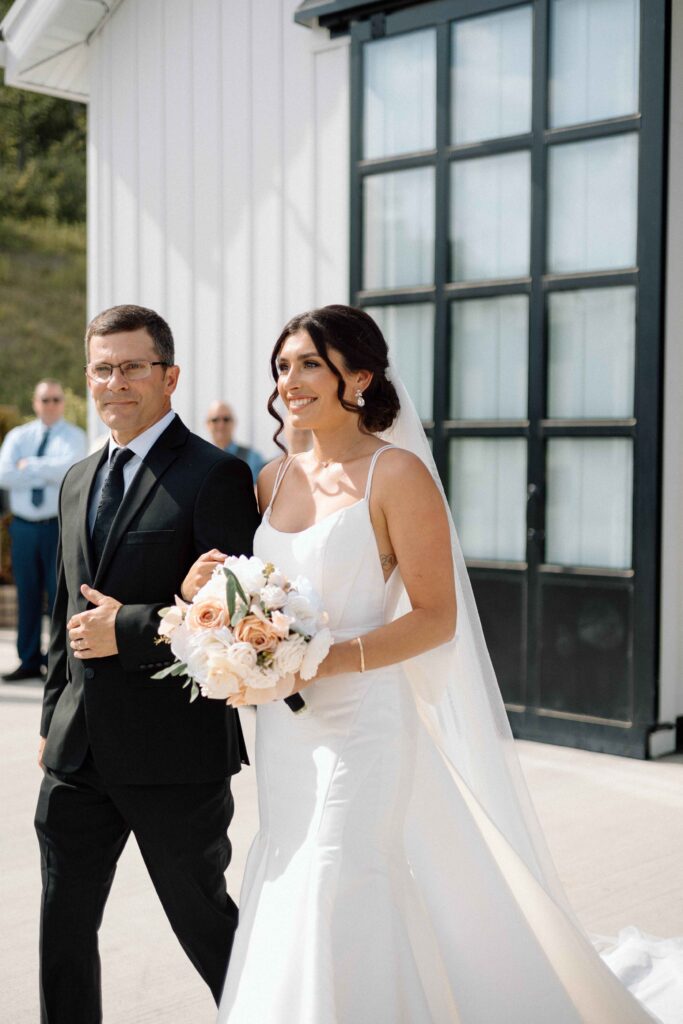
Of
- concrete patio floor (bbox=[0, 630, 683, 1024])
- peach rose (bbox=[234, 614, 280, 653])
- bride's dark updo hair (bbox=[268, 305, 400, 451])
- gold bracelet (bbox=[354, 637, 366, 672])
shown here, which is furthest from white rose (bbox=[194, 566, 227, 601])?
concrete patio floor (bbox=[0, 630, 683, 1024])

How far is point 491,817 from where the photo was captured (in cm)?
335

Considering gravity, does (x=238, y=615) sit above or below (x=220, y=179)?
below

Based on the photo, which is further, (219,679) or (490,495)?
(490,495)

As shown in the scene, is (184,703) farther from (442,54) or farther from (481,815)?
(442,54)

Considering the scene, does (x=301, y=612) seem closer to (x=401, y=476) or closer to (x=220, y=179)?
(x=401, y=476)

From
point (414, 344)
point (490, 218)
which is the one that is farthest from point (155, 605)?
point (414, 344)

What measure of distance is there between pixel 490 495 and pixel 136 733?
15.2 feet

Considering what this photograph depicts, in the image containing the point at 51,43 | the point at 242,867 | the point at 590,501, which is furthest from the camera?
the point at 51,43

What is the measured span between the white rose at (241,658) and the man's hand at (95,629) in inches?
15.9

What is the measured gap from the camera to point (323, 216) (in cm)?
822

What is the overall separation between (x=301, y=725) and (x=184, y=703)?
1.03 ft

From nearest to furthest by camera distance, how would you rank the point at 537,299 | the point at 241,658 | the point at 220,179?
the point at 241,658
the point at 537,299
the point at 220,179

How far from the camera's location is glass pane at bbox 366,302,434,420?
25.2ft

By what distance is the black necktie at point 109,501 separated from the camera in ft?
10.3
